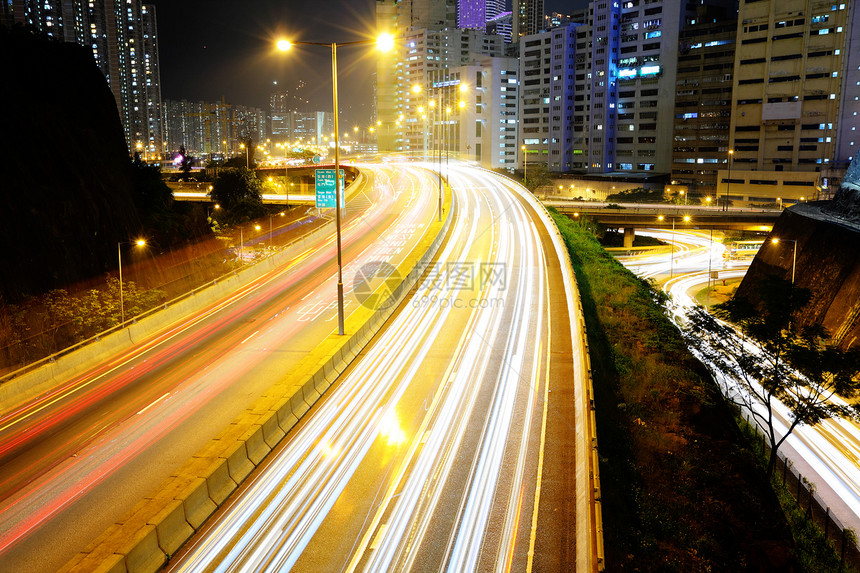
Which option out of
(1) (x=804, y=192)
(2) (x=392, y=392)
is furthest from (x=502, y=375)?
(1) (x=804, y=192)

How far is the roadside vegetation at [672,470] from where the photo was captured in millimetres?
14508

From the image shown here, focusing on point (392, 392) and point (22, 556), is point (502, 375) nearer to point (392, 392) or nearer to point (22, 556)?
point (392, 392)

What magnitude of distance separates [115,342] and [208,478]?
13.5 metres

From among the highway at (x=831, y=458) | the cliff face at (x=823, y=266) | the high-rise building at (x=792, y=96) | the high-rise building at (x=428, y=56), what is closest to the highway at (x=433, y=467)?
the highway at (x=831, y=458)

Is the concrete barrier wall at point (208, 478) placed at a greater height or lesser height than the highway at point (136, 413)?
greater

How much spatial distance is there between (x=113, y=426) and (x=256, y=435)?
17.0 feet

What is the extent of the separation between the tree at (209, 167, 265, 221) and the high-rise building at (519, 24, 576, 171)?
76054 mm

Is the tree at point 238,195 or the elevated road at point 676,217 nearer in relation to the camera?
the elevated road at point 676,217

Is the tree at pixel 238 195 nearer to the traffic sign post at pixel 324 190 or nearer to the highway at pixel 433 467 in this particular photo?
the traffic sign post at pixel 324 190

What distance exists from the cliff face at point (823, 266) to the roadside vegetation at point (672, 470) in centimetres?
1108

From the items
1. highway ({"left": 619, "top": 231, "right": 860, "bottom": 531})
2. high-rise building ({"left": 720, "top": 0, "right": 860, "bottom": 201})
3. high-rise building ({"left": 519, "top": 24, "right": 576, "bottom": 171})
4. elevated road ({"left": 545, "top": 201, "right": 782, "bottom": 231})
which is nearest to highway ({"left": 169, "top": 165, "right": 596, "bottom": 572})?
highway ({"left": 619, "top": 231, "right": 860, "bottom": 531})

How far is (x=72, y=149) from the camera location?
42.0m

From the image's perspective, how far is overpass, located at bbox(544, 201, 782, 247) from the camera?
6103 cm

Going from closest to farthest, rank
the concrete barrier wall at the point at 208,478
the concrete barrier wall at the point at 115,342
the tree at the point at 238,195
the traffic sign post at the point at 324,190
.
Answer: the concrete barrier wall at the point at 208,478 < the concrete barrier wall at the point at 115,342 < the traffic sign post at the point at 324,190 < the tree at the point at 238,195
